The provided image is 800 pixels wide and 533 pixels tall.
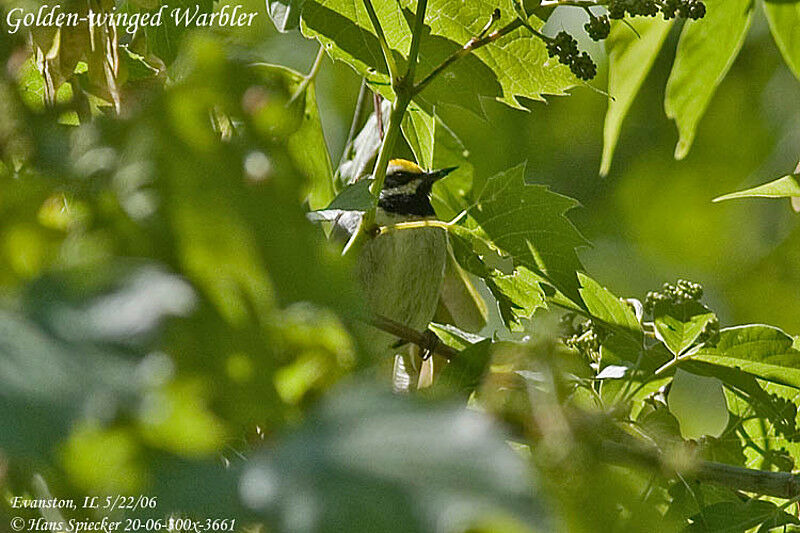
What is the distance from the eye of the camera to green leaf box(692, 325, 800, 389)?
1293mm

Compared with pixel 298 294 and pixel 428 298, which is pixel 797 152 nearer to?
pixel 428 298

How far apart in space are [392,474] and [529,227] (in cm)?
96

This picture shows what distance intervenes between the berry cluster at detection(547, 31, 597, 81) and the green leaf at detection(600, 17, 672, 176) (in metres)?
0.47

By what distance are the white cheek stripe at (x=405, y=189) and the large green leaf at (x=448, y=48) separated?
1.24 metres

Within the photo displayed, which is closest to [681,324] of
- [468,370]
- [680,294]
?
[680,294]

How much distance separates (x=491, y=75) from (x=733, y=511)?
2.18ft

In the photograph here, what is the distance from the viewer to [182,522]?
0.66 metres

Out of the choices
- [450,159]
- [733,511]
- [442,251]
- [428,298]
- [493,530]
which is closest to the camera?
[493,530]

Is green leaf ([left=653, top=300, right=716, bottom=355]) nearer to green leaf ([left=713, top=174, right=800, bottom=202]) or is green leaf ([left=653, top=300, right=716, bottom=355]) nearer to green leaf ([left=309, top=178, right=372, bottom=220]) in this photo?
green leaf ([left=713, top=174, right=800, bottom=202])

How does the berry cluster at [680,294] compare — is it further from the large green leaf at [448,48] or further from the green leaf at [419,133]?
the green leaf at [419,133]

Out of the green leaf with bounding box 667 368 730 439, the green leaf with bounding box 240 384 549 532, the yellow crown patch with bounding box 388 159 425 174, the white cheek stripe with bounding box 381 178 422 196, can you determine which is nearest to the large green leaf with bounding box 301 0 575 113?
the green leaf with bounding box 240 384 549 532

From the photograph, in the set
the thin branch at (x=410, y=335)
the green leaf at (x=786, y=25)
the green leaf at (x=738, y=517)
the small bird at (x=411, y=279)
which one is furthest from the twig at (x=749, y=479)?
the small bird at (x=411, y=279)

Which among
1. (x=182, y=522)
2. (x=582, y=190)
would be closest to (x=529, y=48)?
(x=182, y=522)

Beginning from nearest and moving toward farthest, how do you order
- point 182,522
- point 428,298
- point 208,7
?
1. point 182,522
2. point 208,7
3. point 428,298
